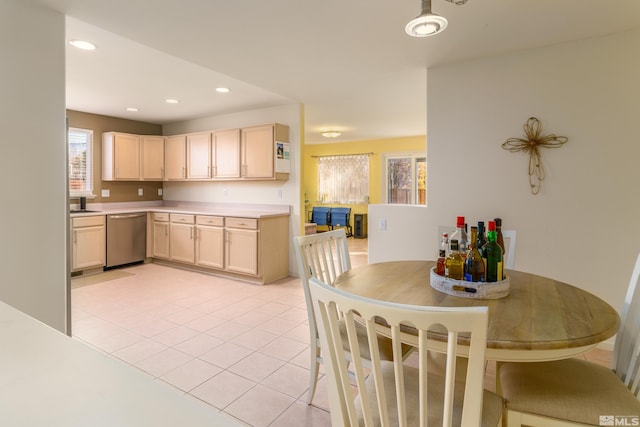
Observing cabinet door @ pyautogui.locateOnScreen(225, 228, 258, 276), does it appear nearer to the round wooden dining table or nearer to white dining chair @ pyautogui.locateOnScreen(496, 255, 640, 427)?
the round wooden dining table

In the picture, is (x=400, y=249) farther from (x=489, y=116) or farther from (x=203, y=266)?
(x=203, y=266)

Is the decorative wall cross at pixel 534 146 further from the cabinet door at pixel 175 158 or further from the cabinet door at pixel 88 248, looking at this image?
the cabinet door at pixel 88 248

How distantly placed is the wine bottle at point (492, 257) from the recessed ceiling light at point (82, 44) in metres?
3.25

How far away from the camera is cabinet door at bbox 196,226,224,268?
467 centimetres

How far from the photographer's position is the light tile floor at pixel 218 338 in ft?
6.60

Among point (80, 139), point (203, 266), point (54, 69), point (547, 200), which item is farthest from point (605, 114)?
point (80, 139)

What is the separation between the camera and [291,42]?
8.89 ft


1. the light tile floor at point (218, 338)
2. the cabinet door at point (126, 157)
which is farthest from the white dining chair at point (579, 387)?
the cabinet door at point (126, 157)

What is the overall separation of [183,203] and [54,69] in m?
3.93

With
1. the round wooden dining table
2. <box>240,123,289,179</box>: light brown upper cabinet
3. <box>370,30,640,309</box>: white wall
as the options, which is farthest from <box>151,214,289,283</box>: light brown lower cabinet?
the round wooden dining table

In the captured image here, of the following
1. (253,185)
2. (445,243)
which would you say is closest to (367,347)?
(445,243)

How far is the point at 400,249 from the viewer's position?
11.6 ft

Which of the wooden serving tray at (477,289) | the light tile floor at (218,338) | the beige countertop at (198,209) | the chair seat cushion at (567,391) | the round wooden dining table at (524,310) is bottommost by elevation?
the light tile floor at (218,338)

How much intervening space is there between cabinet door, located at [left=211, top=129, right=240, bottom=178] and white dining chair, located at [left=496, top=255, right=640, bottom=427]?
421cm
